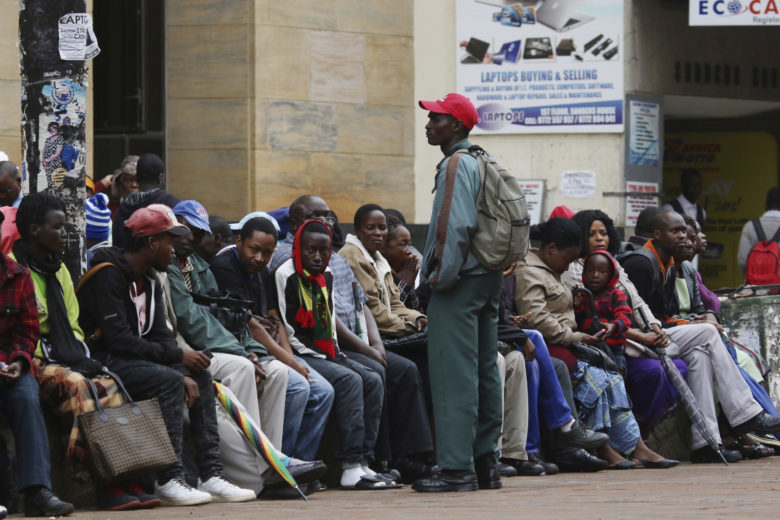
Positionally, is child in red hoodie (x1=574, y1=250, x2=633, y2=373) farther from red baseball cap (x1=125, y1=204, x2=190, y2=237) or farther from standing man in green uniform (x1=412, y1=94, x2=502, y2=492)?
red baseball cap (x1=125, y1=204, x2=190, y2=237)

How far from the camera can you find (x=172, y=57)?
14320mm

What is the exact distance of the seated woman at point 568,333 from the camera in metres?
10.3

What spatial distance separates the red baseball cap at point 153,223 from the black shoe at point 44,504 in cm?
155

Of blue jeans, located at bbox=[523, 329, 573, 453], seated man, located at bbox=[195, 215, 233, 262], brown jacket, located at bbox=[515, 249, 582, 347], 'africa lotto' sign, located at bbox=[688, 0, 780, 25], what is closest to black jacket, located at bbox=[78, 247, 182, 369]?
seated man, located at bbox=[195, 215, 233, 262]

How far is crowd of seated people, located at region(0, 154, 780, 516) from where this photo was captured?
24.9ft

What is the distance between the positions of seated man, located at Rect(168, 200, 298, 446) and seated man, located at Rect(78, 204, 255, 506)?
0.84 ft

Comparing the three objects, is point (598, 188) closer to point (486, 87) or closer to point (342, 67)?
point (486, 87)

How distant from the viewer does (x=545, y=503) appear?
734 centimetres

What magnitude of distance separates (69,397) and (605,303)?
184 inches

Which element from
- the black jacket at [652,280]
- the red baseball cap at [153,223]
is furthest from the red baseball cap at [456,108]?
the black jacket at [652,280]

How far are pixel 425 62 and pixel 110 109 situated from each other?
3.17m

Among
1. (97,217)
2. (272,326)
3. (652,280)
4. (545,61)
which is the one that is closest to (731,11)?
(545,61)

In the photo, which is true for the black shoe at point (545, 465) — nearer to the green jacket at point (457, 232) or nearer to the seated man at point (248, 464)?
the seated man at point (248, 464)

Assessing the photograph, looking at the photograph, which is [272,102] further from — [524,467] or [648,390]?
[524,467]
